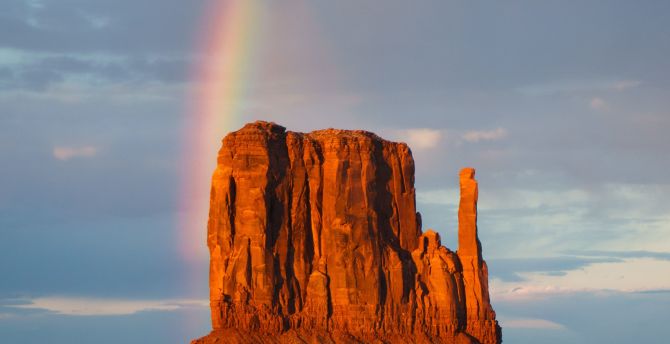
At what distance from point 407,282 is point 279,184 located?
38.2ft

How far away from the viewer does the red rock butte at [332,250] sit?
16788 cm

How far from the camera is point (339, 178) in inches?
6757

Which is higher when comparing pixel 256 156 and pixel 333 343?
pixel 256 156

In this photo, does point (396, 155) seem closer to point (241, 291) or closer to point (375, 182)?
point (375, 182)

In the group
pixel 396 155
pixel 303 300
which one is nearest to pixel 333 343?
pixel 303 300

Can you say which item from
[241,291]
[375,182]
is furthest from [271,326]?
[375,182]

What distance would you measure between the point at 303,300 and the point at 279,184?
8431mm

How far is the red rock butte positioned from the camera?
16788cm

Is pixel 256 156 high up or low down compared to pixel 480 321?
up

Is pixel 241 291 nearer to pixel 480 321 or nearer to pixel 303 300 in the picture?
pixel 303 300

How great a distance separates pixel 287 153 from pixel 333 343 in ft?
47.1

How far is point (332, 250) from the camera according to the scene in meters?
171

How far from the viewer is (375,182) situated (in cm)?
17312

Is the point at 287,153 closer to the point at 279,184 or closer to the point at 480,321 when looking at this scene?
the point at 279,184
